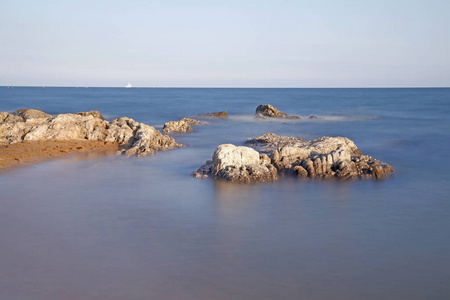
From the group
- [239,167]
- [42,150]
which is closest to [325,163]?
[239,167]

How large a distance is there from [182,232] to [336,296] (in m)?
3.21

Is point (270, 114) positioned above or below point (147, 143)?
above

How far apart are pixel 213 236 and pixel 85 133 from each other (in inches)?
458

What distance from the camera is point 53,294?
17.9 feet

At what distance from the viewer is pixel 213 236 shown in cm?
767

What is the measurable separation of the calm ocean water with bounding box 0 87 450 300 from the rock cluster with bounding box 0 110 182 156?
3319 millimetres

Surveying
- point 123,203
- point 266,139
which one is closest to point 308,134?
point 266,139

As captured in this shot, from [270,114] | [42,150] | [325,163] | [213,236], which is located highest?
[270,114]

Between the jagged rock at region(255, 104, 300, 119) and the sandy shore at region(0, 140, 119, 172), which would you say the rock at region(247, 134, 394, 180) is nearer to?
the sandy shore at region(0, 140, 119, 172)

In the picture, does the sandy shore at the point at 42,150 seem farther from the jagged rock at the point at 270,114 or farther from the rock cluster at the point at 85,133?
the jagged rock at the point at 270,114

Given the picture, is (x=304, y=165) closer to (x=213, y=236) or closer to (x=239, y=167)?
(x=239, y=167)

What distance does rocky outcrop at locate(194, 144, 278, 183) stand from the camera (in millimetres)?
11368

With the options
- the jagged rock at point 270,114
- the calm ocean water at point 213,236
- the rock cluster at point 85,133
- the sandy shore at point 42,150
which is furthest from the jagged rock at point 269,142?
the jagged rock at point 270,114

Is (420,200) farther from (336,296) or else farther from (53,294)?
(53,294)
